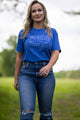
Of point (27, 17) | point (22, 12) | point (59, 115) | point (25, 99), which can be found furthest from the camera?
point (22, 12)

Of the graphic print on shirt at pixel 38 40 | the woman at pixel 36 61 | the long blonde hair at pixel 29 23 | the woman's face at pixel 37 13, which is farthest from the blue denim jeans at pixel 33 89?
the woman's face at pixel 37 13

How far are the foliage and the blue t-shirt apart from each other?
18514 millimetres

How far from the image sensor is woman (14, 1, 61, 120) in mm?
3154

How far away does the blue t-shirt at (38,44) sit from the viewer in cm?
328

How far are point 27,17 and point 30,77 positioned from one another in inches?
33.3

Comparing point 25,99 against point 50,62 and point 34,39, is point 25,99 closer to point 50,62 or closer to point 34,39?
point 50,62

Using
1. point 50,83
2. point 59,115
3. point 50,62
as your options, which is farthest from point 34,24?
point 59,115

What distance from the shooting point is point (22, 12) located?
1034cm

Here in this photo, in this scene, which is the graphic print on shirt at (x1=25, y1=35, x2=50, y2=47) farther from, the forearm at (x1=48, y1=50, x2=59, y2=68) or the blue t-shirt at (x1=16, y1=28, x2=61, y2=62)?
the forearm at (x1=48, y1=50, x2=59, y2=68)

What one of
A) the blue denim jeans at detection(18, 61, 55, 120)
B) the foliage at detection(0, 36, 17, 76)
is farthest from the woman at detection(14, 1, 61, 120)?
the foliage at detection(0, 36, 17, 76)

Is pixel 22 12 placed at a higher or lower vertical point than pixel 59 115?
higher

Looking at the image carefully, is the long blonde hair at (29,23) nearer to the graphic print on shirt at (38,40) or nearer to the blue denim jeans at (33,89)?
the graphic print on shirt at (38,40)

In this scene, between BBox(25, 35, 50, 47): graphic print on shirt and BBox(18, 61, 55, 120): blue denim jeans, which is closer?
BBox(18, 61, 55, 120): blue denim jeans

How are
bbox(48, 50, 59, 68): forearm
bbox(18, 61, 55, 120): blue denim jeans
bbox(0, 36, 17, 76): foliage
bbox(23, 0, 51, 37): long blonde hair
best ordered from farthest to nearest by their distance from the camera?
bbox(0, 36, 17, 76): foliage, bbox(23, 0, 51, 37): long blonde hair, bbox(48, 50, 59, 68): forearm, bbox(18, 61, 55, 120): blue denim jeans
